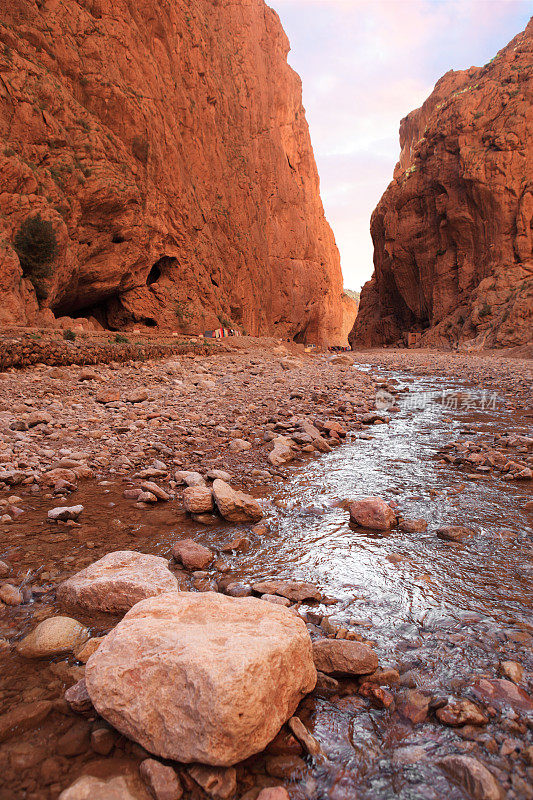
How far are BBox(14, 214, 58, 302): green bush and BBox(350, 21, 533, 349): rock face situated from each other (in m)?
24.6

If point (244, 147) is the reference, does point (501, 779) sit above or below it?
below

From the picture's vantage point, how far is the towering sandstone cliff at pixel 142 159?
46.5ft

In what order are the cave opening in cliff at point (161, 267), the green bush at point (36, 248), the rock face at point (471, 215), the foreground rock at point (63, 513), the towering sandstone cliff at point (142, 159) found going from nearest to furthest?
1. the foreground rock at point (63, 513)
2. the green bush at point (36, 248)
3. the towering sandstone cliff at point (142, 159)
4. the cave opening in cliff at point (161, 267)
5. the rock face at point (471, 215)

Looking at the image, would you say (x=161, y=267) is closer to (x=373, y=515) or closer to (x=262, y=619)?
(x=373, y=515)

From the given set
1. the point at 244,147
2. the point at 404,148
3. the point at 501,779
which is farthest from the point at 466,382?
the point at 404,148

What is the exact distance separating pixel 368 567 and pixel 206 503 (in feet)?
4.61

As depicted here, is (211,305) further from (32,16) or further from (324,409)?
(324,409)

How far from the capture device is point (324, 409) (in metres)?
7.46

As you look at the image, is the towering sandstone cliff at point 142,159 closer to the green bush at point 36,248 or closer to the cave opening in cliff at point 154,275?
the cave opening in cliff at point 154,275

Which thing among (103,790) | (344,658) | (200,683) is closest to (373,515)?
(344,658)

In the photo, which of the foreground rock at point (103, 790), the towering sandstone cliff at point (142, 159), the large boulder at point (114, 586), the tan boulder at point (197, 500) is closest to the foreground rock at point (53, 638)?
the large boulder at point (114, 586)

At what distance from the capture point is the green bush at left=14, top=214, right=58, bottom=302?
12.9 meters

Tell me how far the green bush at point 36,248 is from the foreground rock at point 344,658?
14.8m

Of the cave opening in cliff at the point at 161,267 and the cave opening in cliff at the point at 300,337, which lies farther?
the cave opening in cliff at the point at 300,337
